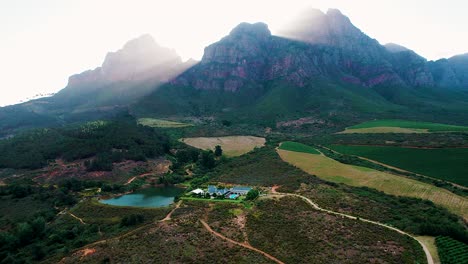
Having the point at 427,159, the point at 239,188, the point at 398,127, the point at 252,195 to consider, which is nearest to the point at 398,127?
the point at 398,127

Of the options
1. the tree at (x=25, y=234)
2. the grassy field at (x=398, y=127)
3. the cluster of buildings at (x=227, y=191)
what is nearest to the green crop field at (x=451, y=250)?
the cluster of buildings at (x=227, y=191)

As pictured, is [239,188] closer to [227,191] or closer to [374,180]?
[227,191]

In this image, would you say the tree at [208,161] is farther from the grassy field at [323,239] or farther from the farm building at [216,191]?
the grassy field at [323,239]

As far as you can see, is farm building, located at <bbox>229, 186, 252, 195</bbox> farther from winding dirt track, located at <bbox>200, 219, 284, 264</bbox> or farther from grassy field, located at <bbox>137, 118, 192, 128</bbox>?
grassy field, located at <bbox>137, 118, 192, 128</bbox>

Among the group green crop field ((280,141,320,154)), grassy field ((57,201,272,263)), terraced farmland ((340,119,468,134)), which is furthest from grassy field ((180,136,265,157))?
grassy field ((57,201,272,263))

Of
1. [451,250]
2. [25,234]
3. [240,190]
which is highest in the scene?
[451,250]
